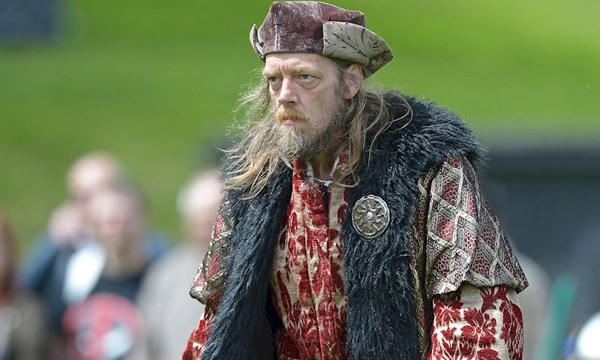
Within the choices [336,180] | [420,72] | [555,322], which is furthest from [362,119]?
[420,72]

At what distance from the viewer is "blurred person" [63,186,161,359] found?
877 centimetres

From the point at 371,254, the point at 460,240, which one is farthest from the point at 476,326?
the point at 371,254

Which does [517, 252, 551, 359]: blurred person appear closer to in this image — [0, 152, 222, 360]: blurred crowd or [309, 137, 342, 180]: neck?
[0, 152, 222, 360]: blurred crowd

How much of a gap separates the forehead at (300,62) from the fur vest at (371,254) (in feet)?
0.94

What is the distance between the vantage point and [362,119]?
463 centimetres

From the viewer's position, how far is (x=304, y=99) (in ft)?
14.9

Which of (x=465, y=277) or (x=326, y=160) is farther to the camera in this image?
(x=326, y=160)

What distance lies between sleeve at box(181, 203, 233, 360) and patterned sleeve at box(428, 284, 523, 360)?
72 centimetres

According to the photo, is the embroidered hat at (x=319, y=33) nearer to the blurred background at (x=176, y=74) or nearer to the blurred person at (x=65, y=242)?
the blurred person at (x=65, y=242)

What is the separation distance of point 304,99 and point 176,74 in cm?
2564

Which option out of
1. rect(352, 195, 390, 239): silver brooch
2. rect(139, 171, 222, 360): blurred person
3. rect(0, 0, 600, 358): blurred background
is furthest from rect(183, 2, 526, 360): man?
rect(0, 0, 600, 358): blurred background

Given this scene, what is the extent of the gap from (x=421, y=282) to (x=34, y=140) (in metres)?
21.2

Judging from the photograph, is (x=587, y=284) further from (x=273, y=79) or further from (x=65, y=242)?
(x=273, y=79)

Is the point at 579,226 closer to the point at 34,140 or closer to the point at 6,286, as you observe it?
the point at 6,286
